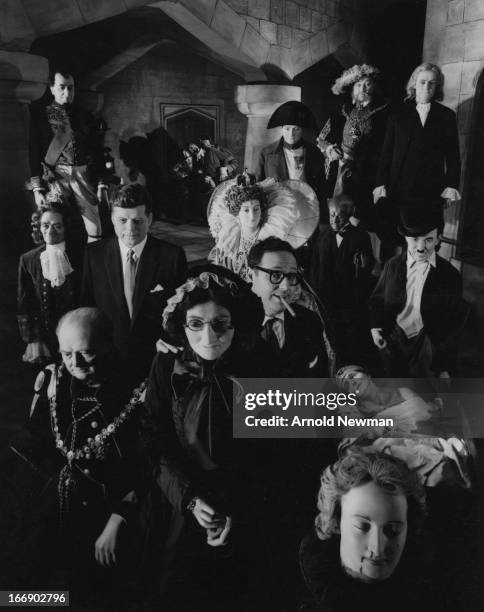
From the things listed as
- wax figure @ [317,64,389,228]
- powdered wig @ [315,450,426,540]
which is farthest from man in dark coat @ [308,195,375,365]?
powdered wig @ [315,450,426,540]

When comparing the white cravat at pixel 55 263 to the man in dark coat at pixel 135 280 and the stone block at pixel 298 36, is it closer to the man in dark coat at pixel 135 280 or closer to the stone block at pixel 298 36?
the man in dark coat at pixel 135 280

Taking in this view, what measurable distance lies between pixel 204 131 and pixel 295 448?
2408 millimetres

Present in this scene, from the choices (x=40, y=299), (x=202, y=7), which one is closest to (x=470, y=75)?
(x=202, y=7)

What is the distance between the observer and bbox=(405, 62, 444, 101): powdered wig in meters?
2.28

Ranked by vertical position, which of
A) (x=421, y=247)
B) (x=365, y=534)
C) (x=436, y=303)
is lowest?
(x=365, y=534)

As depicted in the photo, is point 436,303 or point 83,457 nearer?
point 83,457

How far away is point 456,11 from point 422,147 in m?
0.56

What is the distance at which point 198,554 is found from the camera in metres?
1.52

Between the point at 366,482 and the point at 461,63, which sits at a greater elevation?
the point at 461,63

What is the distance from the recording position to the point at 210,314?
1.52 metres

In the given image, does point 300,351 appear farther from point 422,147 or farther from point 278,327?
point 422,147

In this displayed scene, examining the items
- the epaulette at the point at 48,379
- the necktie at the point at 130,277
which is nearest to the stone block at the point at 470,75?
the necktie at the point at 130,277

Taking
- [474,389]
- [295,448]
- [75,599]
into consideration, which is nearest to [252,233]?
[295,448]

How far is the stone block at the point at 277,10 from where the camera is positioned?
7.55 ft
